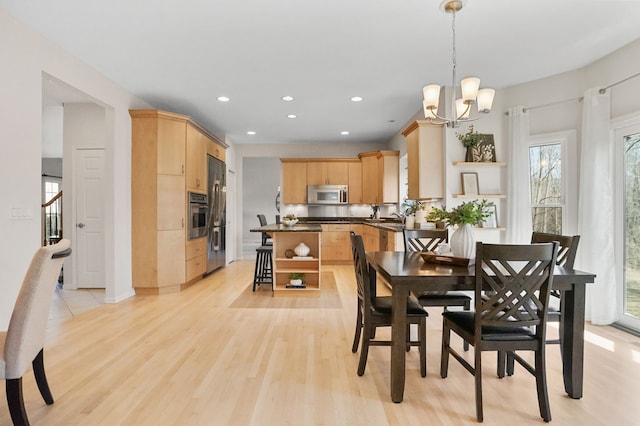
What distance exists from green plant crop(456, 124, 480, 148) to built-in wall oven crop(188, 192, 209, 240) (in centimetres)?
372

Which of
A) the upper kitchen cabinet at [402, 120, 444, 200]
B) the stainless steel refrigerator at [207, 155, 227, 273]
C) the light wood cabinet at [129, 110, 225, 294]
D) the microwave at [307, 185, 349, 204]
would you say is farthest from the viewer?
the microwave at [307, 185, 349, 204]

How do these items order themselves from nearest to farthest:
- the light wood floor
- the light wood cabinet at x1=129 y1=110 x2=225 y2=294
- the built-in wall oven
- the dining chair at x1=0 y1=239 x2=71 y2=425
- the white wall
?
the dining chair at x1=0 y1=239 x2=71 y2=425, the light wood floor, the white wall, the light wood cabinet at x1=129 y1=110 x2=225 y2=294, the built-in wall oven

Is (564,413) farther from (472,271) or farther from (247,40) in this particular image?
(247,40)

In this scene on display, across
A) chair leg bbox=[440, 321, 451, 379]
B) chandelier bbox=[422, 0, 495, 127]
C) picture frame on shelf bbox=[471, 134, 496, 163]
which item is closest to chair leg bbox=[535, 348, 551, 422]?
chair leg bbox=[440, 321, 451, 379]

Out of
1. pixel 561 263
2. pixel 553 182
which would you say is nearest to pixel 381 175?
pixel 553 182

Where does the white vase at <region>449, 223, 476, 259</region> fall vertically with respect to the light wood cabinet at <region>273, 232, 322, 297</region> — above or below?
above

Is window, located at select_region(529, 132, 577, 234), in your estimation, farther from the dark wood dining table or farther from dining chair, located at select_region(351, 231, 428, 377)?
dining chair, located at select_region(351, 231, 428, 377)

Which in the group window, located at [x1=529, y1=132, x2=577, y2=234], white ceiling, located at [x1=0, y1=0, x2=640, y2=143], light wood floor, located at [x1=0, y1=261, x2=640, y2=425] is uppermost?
white ceiling, located at [x1=0, y1=0, x2=640, y2=143]

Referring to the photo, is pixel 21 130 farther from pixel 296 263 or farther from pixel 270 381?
pixel 296 263

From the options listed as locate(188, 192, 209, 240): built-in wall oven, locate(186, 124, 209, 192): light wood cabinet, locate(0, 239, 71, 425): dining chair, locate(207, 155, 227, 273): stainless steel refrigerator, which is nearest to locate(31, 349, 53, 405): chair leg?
locate(0, 239, 71, 425): dining chair

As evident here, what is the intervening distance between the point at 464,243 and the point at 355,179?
5.52 metres

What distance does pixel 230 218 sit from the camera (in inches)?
299

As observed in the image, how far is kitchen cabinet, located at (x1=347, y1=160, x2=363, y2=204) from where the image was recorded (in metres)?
7.88

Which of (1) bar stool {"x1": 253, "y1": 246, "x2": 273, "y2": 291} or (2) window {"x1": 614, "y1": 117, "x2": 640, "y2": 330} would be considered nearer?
(2) window {"x1": 614, "y1": 117, "x2": 640, "y2": 330}
